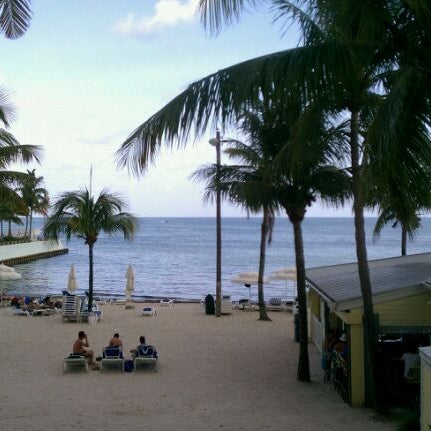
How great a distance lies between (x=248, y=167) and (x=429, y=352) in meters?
7.03

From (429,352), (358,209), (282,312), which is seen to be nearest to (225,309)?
(282,312)

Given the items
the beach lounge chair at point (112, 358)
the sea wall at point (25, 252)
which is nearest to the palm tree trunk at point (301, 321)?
the beach lounge chair at point (112, 358)

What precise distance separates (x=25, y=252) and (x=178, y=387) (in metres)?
62.6

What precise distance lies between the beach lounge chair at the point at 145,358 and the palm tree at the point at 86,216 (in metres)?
10.2

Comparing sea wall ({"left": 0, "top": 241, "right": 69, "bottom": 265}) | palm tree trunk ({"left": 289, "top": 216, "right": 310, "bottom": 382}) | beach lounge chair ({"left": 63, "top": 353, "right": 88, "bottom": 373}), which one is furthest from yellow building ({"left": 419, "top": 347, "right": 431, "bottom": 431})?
sea wall ({"left": 0, "top": 241, "right": 69, "bottom": 265})

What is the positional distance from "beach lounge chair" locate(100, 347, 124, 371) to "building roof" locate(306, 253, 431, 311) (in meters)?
4.76

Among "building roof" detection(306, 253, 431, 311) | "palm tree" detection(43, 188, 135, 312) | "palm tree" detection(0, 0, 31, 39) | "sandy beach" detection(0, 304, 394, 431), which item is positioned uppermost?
"palm tree" detection(0, 0, 31, 39)

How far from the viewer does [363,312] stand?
10.9 metres

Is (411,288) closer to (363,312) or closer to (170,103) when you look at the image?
(363,312)

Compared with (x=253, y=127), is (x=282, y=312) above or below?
below

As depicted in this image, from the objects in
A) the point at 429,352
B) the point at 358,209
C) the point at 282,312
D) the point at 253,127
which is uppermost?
the point at 253,127

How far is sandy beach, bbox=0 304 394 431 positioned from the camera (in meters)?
9.94

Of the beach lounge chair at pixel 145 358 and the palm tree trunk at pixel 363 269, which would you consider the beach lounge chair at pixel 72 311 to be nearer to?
the beach lounge chair at pixel 145 358

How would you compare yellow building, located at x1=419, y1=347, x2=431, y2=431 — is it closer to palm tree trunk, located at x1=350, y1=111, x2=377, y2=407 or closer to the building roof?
palm tree trunk, located at x1=350, y1=111, x2=377, y2=407
